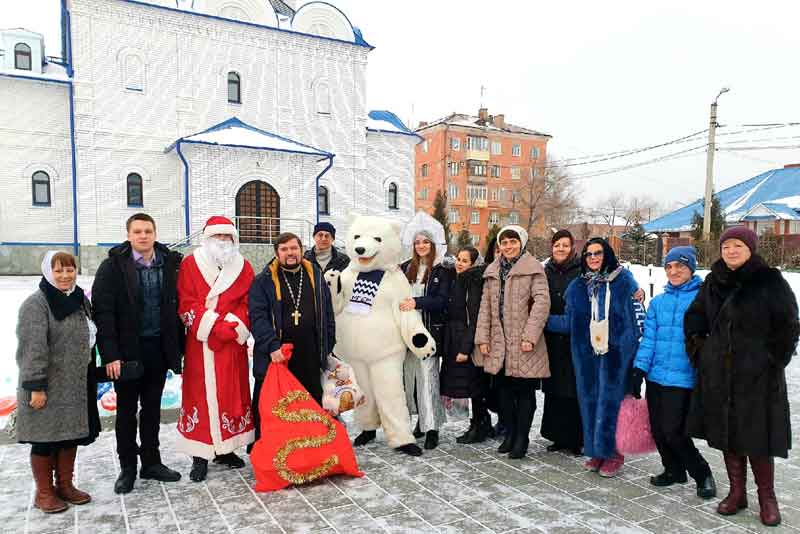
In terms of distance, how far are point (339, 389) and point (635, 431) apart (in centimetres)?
205

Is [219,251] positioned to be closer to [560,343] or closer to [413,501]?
[413,501]

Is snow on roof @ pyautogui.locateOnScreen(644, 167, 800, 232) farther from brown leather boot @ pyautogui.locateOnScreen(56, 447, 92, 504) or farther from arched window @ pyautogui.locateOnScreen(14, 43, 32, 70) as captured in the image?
brown leather boot @ pyautogui.locateOnScreen(56, 447, 92, 504)

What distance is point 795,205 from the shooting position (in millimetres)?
31109

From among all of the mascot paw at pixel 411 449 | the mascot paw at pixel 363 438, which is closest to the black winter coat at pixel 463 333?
the mascot paw at pixel 411 449

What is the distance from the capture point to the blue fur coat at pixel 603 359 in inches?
154

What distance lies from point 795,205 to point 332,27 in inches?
1033

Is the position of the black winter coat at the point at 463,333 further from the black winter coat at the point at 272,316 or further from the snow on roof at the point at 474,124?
the snow on roof at the point at 474,124

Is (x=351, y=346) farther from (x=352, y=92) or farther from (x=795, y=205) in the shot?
(x=795, y=205)

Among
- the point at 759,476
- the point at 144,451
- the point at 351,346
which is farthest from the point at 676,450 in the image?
the point at 144,451

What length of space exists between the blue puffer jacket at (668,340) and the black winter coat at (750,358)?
0.78 ft

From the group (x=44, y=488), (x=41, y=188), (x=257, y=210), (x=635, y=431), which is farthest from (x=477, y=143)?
(x=44, y=488)

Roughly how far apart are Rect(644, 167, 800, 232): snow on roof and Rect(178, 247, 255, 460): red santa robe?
33551 mm

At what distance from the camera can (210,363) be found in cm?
399

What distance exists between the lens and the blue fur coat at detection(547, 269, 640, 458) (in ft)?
12.9
